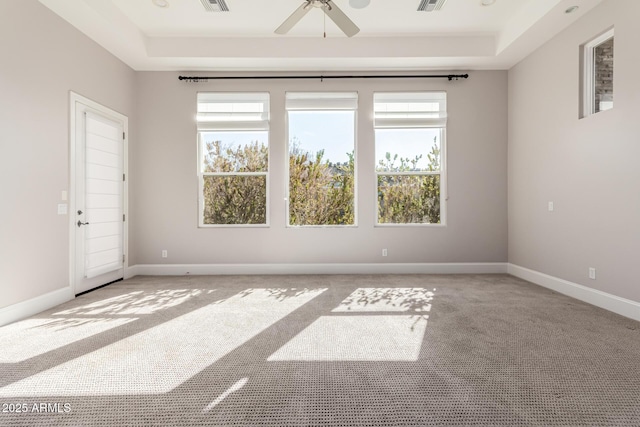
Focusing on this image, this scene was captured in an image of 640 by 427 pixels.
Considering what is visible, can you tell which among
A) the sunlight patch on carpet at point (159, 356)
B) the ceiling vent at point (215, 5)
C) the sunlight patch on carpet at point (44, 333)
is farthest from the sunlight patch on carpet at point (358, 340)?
the ceiling vent at point (215, 5)

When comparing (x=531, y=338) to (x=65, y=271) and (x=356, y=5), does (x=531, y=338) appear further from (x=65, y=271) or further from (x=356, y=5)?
(x=65, y=271)

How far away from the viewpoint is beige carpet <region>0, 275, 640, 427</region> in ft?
5.43

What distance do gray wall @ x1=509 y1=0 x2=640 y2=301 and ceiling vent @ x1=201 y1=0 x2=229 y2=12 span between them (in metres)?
4.10

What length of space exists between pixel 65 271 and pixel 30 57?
2.27 metres

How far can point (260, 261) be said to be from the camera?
4.99m

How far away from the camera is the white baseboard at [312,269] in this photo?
4949 mm

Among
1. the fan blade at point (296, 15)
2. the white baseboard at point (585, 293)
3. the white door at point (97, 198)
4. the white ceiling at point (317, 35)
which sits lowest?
the white baseboard at point (585, 293)

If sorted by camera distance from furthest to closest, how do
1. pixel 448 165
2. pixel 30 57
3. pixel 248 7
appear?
pixel 448 165 → pixel 248 7 → pixel 30 57

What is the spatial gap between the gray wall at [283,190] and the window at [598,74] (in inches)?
53.1

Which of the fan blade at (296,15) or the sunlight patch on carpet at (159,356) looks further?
the fan blade at (296,15)

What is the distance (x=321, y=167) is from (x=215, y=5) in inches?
98.9

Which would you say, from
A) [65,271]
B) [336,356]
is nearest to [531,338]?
[336,356]

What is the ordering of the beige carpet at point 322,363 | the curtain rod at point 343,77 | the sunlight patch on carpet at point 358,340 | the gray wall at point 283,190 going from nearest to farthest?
1. the beige carpet at point 322,363
2. the sunlight patch on carpet at point 358,340
3. the curtain rod at point 343,77
4. the gray wall at point 283,190

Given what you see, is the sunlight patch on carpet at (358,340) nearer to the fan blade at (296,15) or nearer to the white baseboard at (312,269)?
the white baseboard at (312,269)
